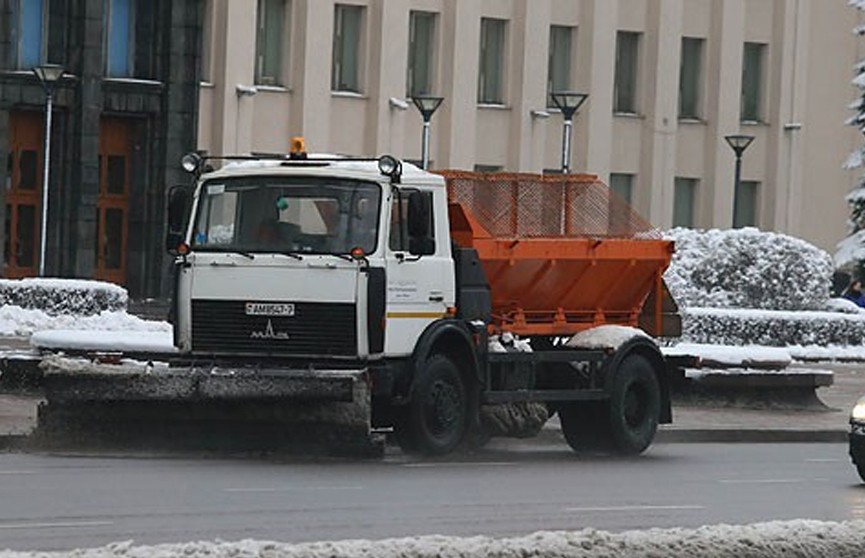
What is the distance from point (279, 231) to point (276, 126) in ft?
127

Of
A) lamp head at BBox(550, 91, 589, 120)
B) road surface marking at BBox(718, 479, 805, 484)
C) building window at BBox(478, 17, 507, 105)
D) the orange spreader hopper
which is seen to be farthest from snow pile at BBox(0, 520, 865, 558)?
building window at BBox(478, 17, 507, 105)

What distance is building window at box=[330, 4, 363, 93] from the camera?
6481cm

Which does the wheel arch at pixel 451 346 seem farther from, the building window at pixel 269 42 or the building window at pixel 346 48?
the building window at pixel 346 48

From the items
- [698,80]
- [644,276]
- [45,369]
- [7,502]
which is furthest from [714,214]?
[7,502]

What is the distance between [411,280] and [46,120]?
33.8m

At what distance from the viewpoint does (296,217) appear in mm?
24812

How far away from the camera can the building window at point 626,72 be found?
71.3 m

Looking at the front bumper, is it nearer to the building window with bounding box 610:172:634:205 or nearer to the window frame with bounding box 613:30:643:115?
the building window with bounding box 610:172:634:205

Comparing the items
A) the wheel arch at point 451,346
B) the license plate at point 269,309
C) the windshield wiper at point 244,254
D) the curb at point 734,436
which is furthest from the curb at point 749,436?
the windshield wiper at point 244,254

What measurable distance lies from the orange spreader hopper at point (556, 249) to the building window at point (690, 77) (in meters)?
44.2

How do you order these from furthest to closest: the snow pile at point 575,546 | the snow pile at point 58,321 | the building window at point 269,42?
the building window at point 269,42 → the snow pile at point 58,321 → the snow pile at point 575,546

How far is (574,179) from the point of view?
27938 mm

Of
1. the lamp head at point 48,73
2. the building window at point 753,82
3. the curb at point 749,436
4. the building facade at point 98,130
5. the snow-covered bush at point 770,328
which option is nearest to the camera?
the curb at point 749,436

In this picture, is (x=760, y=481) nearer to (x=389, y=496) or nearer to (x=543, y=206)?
(x=543, y=206)
